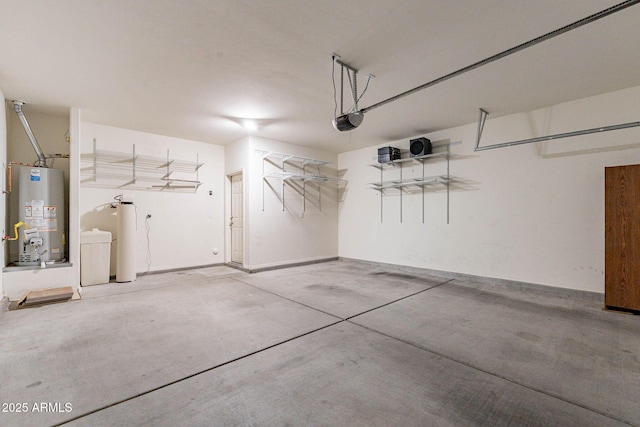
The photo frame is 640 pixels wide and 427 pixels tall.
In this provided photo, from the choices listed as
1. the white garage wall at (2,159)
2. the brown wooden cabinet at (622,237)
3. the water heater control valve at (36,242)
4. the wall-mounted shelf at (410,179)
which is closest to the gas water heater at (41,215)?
the water heater control valve at (36,242)

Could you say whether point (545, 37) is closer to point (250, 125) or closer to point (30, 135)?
point (250, 125)

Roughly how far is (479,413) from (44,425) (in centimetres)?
260

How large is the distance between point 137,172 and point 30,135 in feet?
5.32

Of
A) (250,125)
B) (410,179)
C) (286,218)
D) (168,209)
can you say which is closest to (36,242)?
(168,209)

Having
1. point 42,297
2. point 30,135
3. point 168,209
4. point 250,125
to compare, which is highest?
point 250,125

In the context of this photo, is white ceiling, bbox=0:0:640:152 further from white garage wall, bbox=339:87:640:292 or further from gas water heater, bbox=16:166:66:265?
gas water heater, bbox=16:166:66:265

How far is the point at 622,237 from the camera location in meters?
3.59

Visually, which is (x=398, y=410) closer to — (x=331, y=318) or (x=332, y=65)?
(x=331, y=318)

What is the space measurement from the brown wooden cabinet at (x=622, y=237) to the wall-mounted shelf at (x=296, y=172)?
5.04 metres

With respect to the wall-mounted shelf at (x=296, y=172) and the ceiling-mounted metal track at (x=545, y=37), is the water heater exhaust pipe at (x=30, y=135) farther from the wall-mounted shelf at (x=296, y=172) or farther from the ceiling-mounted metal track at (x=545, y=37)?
the ceiling-mounted metal track at (x=545, y=37)

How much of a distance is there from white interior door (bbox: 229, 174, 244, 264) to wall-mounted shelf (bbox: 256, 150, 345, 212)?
2.53 feet

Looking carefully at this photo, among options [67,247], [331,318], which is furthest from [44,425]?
[67,247]

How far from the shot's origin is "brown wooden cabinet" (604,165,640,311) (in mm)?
3492

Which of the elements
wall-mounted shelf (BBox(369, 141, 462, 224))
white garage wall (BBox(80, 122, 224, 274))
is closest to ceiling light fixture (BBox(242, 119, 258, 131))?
white garage wall (BBox(80, 122, 224, 274))
